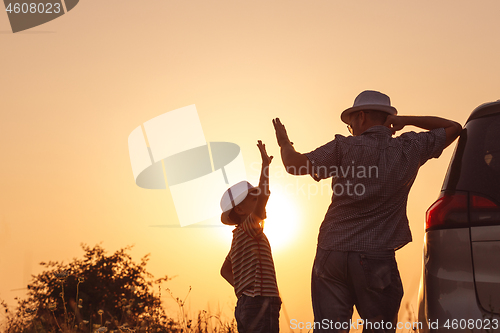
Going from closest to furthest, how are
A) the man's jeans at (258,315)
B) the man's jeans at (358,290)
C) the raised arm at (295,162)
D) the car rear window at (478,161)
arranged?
the car rear window at (478,161)
the man's jeans at (358,290)
the raised arm at (295,162)
the man's jeans at (258,315)

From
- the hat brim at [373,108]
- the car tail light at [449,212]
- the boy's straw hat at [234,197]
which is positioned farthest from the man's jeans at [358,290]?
the boy's straw hat at [234,197]

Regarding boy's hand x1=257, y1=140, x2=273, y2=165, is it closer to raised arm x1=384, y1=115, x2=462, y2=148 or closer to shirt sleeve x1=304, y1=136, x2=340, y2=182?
shirt sleeve x1=304, y1=136, x2=340, y2=182

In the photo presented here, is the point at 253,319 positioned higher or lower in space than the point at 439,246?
lower

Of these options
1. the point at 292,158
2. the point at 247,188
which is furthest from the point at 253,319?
the point at 292,158

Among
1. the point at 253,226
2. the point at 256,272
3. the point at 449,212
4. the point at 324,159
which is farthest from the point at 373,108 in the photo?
the point at 256,272

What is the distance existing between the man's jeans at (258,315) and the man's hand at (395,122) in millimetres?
1684

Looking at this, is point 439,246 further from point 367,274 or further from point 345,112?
point 345,112

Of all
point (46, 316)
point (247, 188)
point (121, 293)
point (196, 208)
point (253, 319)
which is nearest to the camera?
point (253, 319)

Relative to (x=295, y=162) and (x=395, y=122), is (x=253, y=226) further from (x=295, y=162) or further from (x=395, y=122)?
(x=395, y=122)

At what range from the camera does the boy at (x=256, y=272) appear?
402cm

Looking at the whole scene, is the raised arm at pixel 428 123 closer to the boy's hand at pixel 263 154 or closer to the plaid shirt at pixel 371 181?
the plaid shirt at pixel 371 181

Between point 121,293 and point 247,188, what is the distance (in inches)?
590

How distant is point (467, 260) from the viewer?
2.69 meters

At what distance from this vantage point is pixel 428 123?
331 cm
